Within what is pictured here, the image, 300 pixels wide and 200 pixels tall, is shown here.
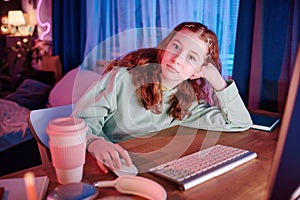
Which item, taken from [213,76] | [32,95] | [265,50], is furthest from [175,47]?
[32,95]

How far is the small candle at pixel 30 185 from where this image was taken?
718 mm

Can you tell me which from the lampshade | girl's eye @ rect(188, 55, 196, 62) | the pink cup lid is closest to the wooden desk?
the pink cup lid

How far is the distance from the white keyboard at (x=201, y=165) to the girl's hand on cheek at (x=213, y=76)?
332mm

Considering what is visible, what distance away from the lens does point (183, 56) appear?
1.05 m

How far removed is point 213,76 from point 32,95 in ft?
8.50

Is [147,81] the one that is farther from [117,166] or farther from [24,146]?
[24,146]

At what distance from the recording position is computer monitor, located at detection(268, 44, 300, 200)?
0.41m

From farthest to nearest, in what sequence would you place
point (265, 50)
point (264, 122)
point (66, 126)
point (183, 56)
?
point (265, 50) → point (264, 122) → point (183, 56) → point (66, 126)

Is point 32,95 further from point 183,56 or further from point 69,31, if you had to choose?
point 183,56

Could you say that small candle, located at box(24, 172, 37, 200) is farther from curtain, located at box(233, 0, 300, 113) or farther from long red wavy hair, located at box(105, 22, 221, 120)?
curtain, located at box(233, 0, 300, 113)

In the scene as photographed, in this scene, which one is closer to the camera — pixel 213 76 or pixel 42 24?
pixel 213 76

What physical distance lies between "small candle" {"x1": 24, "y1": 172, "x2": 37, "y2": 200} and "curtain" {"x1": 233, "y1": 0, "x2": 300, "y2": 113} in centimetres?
133

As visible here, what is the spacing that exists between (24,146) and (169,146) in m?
1.57

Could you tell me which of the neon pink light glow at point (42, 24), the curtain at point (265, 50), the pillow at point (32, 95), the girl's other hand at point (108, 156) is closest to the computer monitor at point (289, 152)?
the girl's other hand at point (108, 156)
